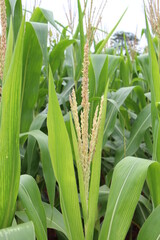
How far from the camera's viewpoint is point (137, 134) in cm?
132

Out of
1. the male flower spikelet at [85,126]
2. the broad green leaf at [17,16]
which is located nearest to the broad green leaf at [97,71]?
the broad green leaf at [17,16]

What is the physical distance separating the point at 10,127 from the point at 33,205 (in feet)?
0.77

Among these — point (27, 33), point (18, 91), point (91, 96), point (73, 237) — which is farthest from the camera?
point (91, 96)

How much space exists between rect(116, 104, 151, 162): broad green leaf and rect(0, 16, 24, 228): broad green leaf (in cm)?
69

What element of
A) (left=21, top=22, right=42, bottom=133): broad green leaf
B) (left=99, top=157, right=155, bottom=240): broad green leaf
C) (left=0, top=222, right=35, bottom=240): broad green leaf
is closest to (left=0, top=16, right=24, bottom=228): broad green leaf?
(left=0, top=222, right=35, bottom=240): broad green leaf

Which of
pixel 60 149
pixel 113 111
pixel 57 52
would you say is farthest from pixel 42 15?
pixel 60 149

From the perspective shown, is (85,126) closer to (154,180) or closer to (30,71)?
(154,180)


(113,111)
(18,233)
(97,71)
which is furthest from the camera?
(113,111)

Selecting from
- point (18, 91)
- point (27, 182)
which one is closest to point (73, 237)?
point (27, 182)

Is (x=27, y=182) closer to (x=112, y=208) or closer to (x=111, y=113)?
(x=112, y=208)

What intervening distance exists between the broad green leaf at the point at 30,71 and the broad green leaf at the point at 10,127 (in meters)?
0.52

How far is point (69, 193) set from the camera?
741 millimetres

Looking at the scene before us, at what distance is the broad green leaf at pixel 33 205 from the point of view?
2.48 feet

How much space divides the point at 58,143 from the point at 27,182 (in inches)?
6.2
